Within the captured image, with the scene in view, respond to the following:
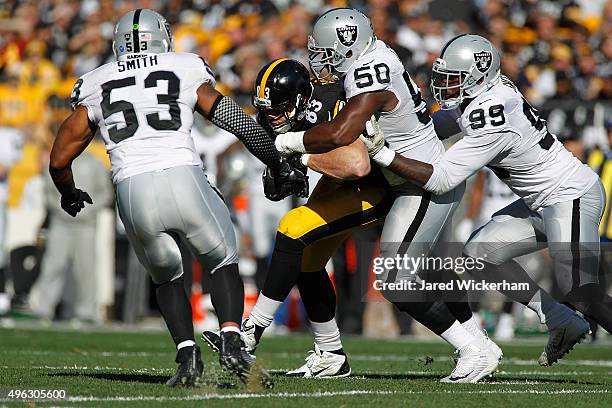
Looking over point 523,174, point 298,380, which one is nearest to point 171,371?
point 298,380

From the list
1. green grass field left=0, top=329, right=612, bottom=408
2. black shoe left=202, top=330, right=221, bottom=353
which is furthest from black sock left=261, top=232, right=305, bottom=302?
black shoe left=202, top=330, right=221, bottom=353

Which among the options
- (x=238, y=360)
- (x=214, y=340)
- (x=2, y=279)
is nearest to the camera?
(x=238, y=360)

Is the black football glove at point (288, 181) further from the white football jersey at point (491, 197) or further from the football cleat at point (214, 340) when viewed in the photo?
the white football jersey at point (491, 197)

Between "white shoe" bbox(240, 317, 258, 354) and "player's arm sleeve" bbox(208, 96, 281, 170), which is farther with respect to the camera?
"white shoe" bbox(240, 317, 258, 354)

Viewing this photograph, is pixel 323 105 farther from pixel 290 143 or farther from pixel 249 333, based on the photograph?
pixel 249 333

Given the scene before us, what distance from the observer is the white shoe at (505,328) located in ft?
37.2

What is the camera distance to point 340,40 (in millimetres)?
6453

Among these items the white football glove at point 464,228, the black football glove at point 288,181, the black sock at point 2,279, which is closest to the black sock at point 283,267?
the black football glove at point 288,181

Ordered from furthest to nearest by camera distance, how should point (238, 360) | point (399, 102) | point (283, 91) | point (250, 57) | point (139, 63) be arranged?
1. point (250, 57)
2. point (399, 102)
3. point (283, 91)
4. point (139, 63)
5. point (238, 360)

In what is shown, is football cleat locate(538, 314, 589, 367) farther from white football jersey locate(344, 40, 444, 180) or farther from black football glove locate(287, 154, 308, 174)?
black football glove locate(287, 154, 308, 174)

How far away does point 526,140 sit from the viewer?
6.51 metres

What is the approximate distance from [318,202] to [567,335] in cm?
159

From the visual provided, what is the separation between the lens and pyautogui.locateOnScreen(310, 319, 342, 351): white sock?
6852 millimetres

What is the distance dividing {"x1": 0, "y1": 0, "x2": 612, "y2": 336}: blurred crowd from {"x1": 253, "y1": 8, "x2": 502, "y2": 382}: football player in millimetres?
4814
